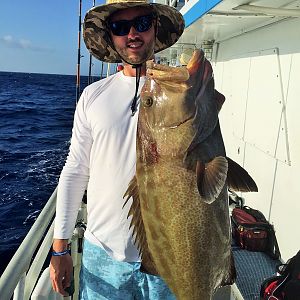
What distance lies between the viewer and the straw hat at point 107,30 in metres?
2.47

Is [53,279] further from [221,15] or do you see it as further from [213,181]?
[221,15]

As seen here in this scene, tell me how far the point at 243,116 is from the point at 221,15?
6.64 feet

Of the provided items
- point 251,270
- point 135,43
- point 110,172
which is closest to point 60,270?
point 110,172

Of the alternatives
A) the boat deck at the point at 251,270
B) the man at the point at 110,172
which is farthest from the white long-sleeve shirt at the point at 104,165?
the boat deck at the point at 251,270

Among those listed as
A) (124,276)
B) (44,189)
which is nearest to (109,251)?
(124,276)

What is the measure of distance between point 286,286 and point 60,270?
5.93 ft

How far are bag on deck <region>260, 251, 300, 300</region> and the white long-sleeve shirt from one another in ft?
4.93

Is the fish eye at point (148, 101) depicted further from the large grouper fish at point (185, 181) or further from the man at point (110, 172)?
the man at point (110, 172)

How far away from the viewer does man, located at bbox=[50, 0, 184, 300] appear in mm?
2186

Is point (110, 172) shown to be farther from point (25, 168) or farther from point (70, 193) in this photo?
point (25, 168)

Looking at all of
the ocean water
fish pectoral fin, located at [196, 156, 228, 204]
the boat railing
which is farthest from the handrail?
the ocean water

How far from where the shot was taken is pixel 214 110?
1.67m

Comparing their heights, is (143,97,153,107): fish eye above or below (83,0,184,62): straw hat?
below

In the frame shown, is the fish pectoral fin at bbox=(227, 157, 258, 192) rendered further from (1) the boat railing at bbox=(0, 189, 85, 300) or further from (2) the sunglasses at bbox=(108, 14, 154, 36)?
(1) the boat railing at bbox=(0, 189, 85, 300)
